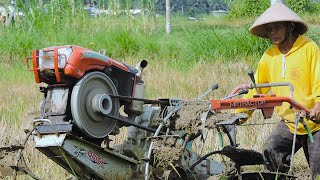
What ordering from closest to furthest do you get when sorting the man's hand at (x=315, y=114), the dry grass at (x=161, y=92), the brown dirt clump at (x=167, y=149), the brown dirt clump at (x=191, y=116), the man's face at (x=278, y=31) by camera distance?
the brown dirt clump at (x=167, y=149) → the brown dirt clump at (x=191, y=116) → the man's hand at (x=315, y=114) → the man's face at (x=278, y=31) → the dry grass at (x=161, y=92)

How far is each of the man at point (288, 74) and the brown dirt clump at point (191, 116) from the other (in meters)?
0.93

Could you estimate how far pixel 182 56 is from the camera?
36.0 ft

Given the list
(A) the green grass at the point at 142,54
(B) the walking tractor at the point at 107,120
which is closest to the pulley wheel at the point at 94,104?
(B) the walking tractor at the point at 107,120

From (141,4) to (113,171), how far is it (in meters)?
10.5

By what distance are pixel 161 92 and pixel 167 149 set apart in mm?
4291

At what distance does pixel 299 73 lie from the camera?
4.66m

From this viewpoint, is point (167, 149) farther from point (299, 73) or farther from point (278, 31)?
point (278, 31)

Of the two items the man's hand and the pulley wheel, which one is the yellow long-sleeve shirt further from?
the pulley wheel

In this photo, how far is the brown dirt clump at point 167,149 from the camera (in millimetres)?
3697

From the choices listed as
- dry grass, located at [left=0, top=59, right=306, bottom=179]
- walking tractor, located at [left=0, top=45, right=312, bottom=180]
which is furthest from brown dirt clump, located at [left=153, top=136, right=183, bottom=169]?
dry grass, located at [left=0, top=59, right=306, bottom=179]

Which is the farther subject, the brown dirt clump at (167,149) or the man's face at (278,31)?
the man's face at (278,31)

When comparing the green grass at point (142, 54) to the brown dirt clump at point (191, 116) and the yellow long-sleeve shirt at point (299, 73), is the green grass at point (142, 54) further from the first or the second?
the brown dirt clump at point (191, 116)

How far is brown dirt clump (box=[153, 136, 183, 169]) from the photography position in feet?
12.1

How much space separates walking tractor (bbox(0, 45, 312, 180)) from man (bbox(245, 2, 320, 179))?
0.35 m
